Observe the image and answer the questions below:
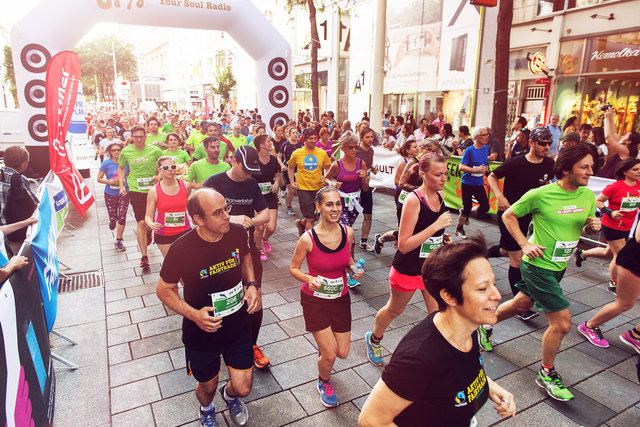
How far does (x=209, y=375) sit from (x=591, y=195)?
337 centimetres

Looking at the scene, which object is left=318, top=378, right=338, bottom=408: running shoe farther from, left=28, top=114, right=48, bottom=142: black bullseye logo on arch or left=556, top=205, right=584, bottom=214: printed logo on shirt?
left=28, top=114, right=48, bottom=142: black bullseye logo on arch

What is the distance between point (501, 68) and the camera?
9133mm

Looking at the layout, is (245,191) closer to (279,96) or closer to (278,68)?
(279,96)

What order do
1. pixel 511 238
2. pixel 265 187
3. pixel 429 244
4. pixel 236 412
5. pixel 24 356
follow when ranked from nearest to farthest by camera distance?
pixel 24 356, pixel 236 412, pixel 429 244, pixel 511 238, pixel 265 187

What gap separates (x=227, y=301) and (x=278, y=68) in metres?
9.29

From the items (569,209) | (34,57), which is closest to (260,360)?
(569,209)

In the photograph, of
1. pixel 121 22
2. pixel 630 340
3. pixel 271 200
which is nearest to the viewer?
pixel 630 340

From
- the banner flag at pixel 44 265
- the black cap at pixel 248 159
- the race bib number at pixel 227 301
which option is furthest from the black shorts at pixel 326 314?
the banner flag at pixel 44 265

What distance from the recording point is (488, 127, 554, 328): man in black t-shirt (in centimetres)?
484

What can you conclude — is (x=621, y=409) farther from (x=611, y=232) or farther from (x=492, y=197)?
(x=492, y=197)

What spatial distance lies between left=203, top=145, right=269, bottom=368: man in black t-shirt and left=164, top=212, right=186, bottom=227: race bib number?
0.92 meters

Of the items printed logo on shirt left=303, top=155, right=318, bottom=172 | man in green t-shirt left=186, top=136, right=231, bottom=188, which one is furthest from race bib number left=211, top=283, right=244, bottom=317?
printed logo on shirt left=303, top=155, right=318, bottom=172

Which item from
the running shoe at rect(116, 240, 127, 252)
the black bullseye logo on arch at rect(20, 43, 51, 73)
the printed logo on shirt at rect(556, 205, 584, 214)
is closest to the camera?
the printed logo on shirt at rect(556, 205, 584, 214)

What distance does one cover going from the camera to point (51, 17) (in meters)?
8.91
